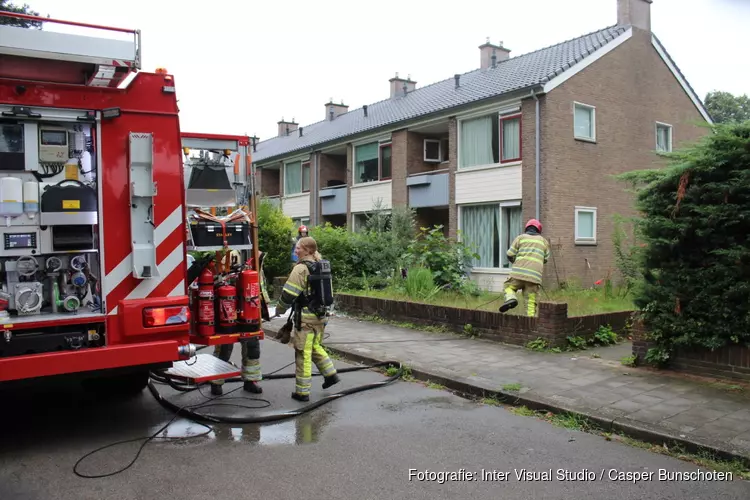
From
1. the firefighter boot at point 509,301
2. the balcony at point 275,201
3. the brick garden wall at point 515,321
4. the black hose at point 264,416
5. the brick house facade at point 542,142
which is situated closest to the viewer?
the black hose at point 264,416

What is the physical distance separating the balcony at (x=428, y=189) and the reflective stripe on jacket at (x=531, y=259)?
1082cm

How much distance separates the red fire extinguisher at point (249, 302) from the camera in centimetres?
586

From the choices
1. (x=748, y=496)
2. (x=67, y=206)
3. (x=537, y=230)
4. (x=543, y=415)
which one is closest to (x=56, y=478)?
(x=67, y=206)

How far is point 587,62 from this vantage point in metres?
18.0

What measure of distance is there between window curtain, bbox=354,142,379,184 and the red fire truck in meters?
18.5

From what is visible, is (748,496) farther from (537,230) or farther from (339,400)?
(537,230)

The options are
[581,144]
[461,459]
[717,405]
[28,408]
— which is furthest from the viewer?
[581,144]

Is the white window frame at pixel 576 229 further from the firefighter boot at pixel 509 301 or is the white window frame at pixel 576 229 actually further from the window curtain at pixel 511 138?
the firefighter boot at pixel 509 301

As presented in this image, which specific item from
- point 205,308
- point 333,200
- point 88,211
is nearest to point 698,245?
point 205,308

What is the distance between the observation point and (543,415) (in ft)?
19.1

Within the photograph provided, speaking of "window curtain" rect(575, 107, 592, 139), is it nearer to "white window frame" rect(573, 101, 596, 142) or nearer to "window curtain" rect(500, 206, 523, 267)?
"white window frame" rect(573, 101, 596, 142)

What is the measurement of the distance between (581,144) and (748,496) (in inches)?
597

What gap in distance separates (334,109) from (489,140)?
57.6ft

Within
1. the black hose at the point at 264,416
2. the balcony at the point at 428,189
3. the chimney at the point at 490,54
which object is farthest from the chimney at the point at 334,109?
the black hose at the point at 264,416
